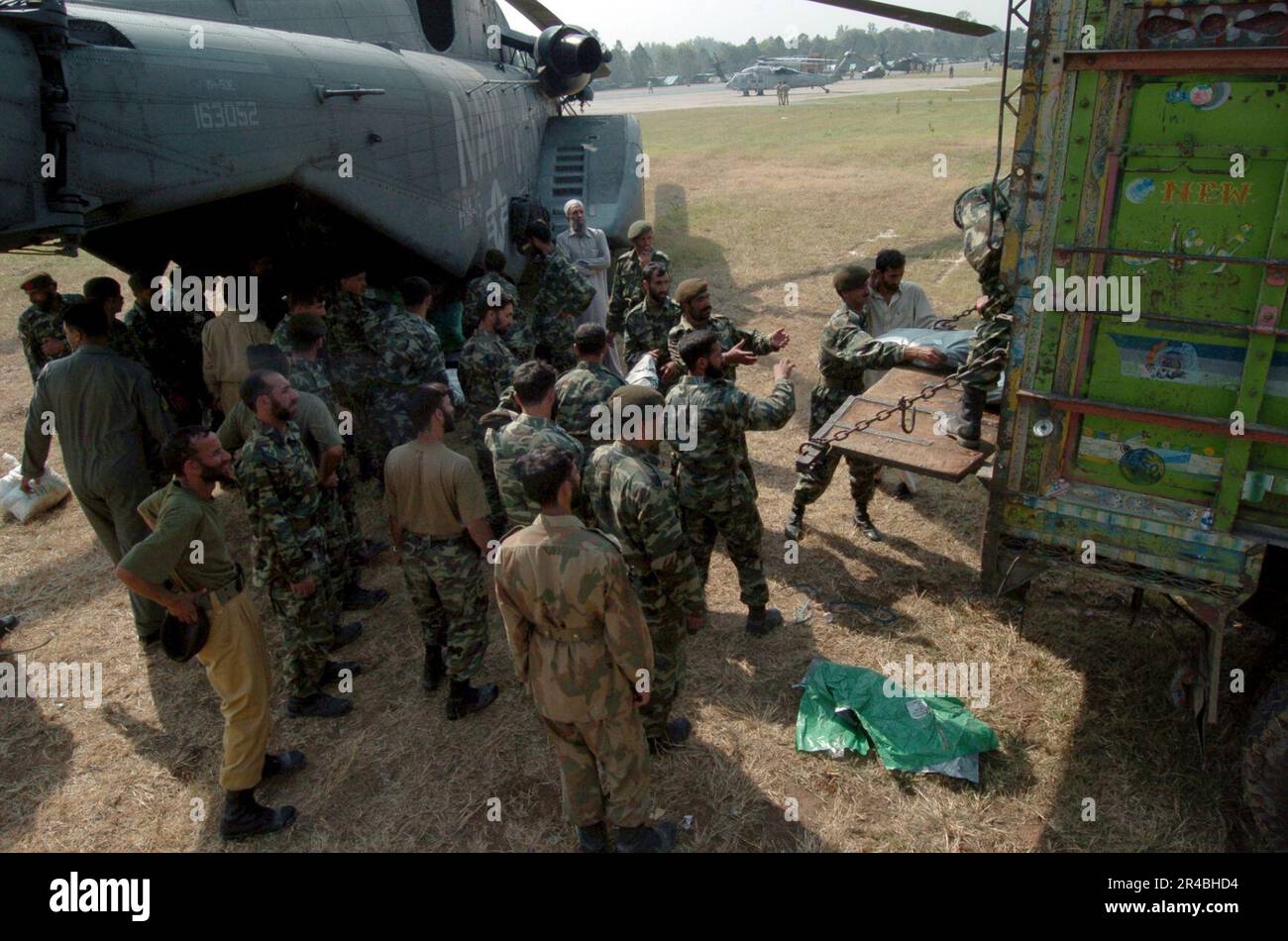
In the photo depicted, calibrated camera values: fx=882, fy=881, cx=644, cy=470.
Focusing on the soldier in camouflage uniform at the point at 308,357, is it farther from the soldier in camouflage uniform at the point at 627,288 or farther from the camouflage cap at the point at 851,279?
the camouflage cap at the point at 851,279

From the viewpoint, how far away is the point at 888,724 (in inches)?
170

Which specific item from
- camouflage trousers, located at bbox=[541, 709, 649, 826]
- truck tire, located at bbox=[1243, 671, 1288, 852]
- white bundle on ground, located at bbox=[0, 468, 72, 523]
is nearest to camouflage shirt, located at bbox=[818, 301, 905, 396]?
truck tire, located at bbox=[1243, 671, 1288, 852]

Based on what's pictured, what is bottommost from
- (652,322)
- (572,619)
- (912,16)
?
(572,619)

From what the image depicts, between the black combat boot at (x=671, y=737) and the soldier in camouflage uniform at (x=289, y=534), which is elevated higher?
the soldier in camouflage uniform at (x=289, y=534)

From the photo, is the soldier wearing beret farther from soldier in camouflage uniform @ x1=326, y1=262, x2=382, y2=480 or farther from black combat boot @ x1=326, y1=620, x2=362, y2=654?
soldier in camouflage uniform @ x1=326, y1=262, x2=382, y2=480

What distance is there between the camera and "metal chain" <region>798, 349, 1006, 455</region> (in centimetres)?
432

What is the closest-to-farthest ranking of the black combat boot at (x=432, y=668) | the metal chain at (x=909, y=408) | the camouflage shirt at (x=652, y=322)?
the metal chain at (x=909, y=408) < the black combat boot at (x=432, y=668) < the camouflage shirt at (x=652, y=322)

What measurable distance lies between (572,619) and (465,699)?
180 cm

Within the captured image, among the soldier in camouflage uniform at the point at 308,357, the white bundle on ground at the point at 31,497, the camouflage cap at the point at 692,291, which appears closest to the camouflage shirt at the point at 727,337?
the camouflage cap at the point at 692,291

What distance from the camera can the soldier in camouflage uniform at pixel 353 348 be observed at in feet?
20.9

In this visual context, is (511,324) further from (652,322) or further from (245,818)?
(245,818)

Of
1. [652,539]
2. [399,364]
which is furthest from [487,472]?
[652,539]

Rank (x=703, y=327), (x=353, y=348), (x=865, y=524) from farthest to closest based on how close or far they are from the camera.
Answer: (x=353, y=348), (x=865, y=524), (x=703, y=327)

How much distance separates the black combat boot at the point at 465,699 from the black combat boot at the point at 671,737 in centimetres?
101
